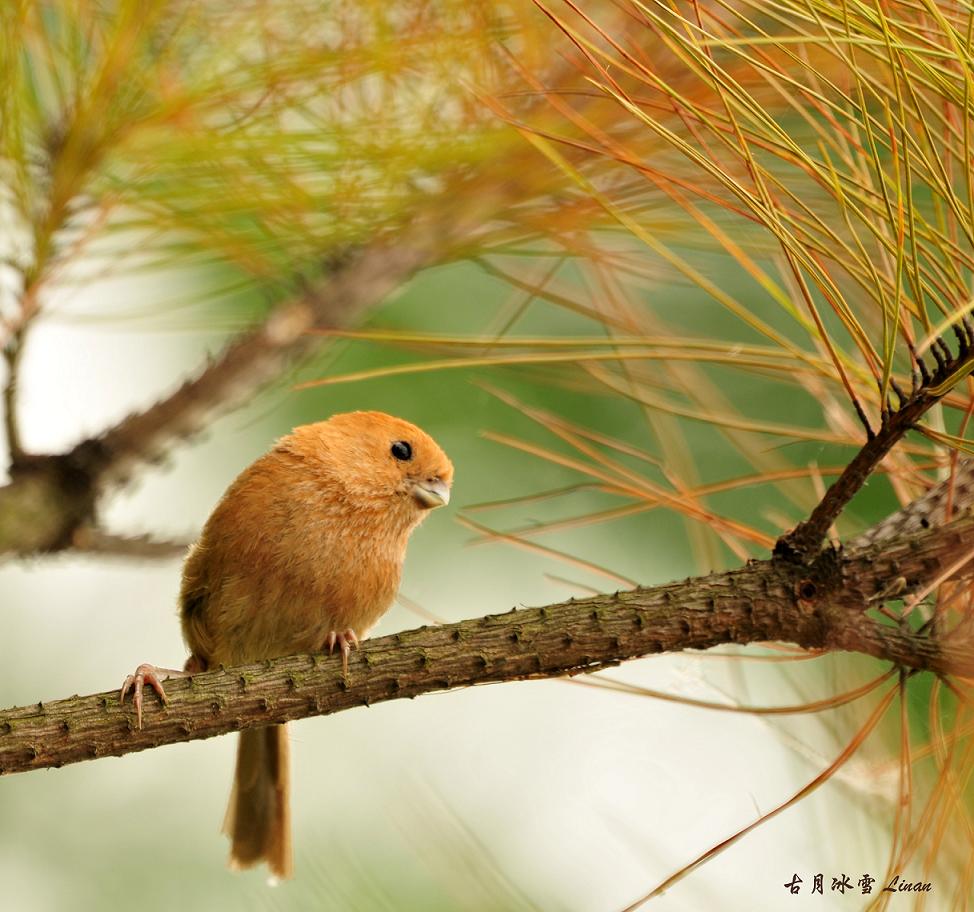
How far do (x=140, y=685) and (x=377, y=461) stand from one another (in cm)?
103

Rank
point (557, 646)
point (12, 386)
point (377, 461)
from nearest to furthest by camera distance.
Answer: point (557, 646), point (12, 386), point (377, 461)

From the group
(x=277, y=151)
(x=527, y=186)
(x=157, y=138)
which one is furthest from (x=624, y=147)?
(x=157, y=138)

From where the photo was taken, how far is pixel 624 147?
197cm

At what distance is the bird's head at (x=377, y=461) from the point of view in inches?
101

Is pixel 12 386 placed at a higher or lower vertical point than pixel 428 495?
lower

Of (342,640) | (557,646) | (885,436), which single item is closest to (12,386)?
(342,640)

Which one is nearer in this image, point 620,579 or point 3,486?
point 620,579

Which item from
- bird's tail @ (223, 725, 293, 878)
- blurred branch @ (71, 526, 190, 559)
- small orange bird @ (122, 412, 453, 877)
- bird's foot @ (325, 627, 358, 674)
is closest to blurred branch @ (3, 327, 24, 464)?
blurred branch @ (71, 526, 190, 559)

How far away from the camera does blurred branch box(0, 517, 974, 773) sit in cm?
149

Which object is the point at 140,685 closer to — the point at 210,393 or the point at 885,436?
the point at 210,393

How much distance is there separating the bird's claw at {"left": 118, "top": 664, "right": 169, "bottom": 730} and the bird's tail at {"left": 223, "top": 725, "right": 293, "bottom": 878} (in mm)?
1333

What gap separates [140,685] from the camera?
66.4 inches

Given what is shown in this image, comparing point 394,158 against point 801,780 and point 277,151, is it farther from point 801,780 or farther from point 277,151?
point 801,780

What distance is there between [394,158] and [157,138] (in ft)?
1.28
